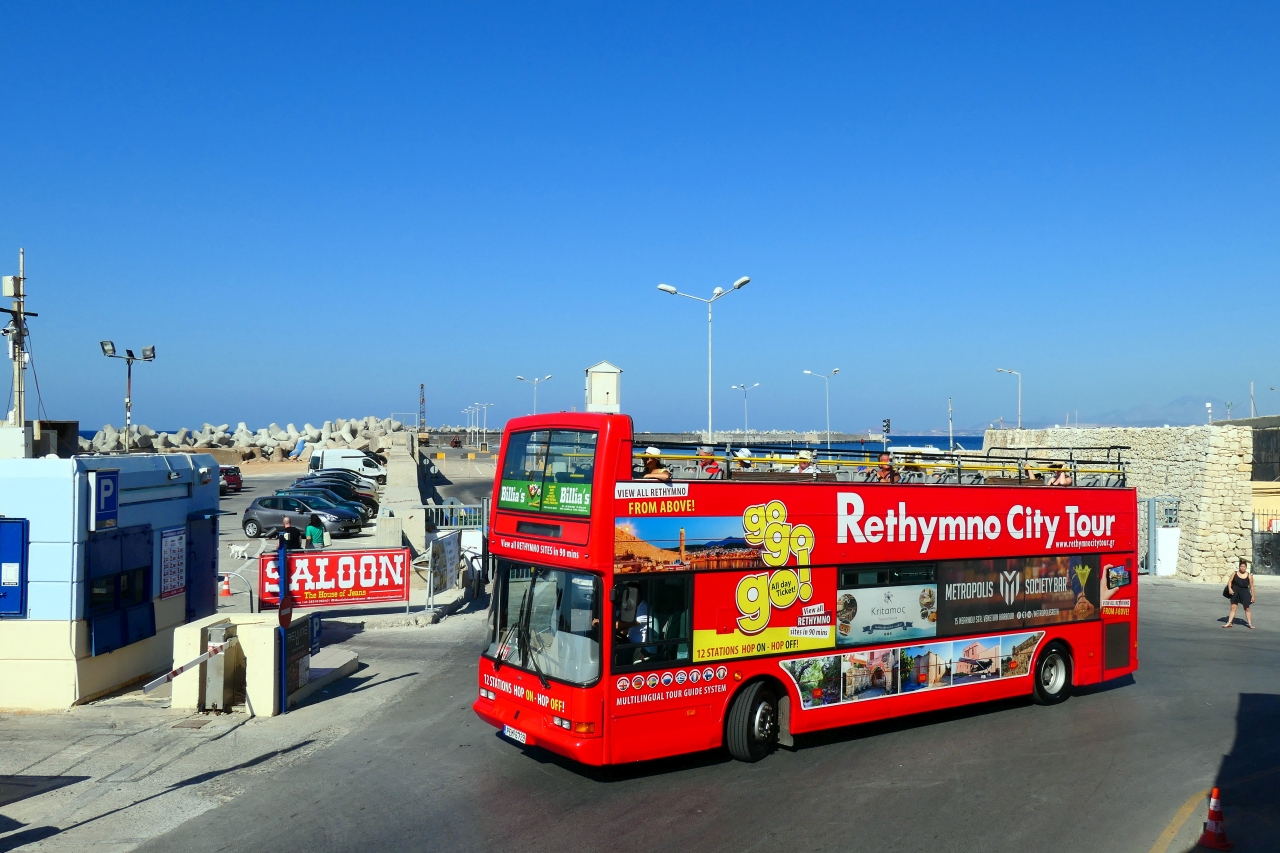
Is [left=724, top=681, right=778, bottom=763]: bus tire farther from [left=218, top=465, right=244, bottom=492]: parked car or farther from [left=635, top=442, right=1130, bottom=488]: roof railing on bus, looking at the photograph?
[left=218, top=465, right=244, bottom=492]: parked car

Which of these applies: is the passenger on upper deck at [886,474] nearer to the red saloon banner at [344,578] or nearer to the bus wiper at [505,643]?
the bus wiper at [505,643]

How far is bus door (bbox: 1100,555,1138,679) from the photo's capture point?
13633mm

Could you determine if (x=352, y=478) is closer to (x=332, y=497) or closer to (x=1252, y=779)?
(x=332, y=497)

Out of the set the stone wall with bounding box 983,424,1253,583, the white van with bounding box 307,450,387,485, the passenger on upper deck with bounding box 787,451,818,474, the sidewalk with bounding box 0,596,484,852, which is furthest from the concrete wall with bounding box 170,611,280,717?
the white van with bounding box 307,450,387,485

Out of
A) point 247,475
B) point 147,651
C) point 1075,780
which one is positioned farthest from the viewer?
point 247,475

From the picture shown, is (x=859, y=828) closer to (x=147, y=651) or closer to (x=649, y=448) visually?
(x=649, y=448)

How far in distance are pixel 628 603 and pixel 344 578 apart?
999 cm

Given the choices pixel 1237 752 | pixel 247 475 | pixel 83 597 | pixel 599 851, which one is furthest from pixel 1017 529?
pixel 247 475

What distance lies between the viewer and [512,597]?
10.0m

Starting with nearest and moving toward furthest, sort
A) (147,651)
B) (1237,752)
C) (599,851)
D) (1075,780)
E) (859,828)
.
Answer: (599,851), (859,828), (1075,780), (1237,752), (147,651)

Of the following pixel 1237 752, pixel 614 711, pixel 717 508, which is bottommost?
pixel 1237 752

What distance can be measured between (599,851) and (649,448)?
3.95m

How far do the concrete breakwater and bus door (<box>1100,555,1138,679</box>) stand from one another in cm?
5674

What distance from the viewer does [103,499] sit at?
39.2 ft
